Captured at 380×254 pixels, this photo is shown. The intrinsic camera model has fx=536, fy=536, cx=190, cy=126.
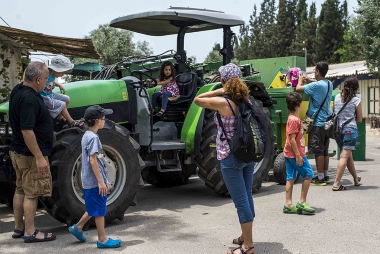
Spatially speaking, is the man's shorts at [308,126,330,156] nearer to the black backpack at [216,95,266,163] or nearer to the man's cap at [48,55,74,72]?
the black backpack at [216,95,266,163]

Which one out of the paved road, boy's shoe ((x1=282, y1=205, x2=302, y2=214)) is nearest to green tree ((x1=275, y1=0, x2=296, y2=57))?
the paved road

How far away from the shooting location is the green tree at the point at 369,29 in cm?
1752

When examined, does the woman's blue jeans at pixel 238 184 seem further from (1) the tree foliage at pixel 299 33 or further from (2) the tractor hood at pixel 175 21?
(1) the tree foliage at pixel 299 33

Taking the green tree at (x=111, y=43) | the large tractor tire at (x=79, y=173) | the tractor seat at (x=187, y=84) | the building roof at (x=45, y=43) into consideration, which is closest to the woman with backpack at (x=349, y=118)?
the tractor seat at (x=187, y=84)

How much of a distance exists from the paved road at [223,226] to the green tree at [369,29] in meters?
10.6

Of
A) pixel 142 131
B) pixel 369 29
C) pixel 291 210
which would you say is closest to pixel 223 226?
pixel 291 210

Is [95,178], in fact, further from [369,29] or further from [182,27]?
[369,29]

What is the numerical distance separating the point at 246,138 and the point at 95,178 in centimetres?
161

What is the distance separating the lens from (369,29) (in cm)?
1798

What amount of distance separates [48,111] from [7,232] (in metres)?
1.53

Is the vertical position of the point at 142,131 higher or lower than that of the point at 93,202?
higher

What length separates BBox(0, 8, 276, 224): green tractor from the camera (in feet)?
19.5

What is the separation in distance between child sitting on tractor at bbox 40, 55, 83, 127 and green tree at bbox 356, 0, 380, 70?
538 inches

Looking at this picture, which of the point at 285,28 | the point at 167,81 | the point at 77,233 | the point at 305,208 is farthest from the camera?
the point at 285,28
